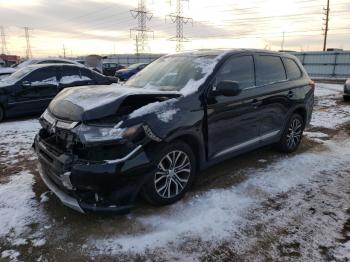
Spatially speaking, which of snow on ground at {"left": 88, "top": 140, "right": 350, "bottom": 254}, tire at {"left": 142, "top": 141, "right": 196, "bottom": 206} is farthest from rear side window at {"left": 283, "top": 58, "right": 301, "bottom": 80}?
tire at {"left": 142, "top": 141, "right": 196, "bottom": 206}

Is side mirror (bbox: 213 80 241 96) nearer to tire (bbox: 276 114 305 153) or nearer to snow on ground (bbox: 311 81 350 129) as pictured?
tire (bbox: 276 114 305 153)

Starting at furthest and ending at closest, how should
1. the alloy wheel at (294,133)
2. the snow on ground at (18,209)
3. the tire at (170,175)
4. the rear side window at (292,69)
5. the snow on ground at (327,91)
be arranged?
the snow on ground at (327,91) < the alloy wheel at (294,133) < the rear side window at (292,69) < the tire at (170,175) < the snow on ground at (18,209)

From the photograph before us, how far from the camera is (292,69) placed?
19.4ft

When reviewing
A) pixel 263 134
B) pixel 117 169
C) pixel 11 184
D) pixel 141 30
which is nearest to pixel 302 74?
pixel 263 134

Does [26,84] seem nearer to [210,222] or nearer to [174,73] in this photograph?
[174,73]

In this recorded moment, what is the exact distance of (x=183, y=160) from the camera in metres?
3.93

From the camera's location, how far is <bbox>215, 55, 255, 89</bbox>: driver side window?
443 centimetres

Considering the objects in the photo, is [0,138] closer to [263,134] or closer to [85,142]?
[85,142]

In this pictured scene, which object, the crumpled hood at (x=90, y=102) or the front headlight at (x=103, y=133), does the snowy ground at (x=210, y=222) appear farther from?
the crumpled hood at (x=90, y=102)

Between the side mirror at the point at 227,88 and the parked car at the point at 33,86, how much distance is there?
6444mm

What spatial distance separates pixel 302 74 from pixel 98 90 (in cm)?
396

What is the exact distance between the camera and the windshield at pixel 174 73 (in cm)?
434

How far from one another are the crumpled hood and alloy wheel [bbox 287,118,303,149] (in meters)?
2.85

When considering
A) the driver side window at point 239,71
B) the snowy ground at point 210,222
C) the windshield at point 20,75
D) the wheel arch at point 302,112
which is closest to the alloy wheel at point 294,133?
the wheel arch at point 302,112
